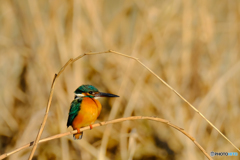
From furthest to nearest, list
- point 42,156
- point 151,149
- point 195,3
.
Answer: point 195,3
point 151,149
point 42,156

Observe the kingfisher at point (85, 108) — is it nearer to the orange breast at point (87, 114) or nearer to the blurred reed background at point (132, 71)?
the orange breast at point (87, 114)

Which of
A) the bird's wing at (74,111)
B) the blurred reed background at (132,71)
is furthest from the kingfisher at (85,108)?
the blurred reed background at (132,71)

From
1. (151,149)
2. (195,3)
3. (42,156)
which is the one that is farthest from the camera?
(195,3)

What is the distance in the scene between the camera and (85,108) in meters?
1.41

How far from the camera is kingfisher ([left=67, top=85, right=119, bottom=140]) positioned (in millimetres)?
1379

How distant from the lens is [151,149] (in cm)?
224

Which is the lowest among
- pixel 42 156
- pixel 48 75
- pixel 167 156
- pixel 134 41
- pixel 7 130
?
pixel 167 156

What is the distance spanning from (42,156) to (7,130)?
42 centimetres

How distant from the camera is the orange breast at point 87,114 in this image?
138 centimetres

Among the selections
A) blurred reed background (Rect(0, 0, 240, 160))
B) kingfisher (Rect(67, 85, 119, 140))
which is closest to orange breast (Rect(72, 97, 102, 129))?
kingfisher (Rect(67, 85, 119, 140))

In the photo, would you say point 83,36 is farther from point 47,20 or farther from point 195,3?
point 195,3

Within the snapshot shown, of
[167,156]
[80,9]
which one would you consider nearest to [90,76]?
[80,9]

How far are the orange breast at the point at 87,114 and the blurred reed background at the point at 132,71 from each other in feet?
2.14

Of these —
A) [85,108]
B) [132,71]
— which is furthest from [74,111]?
[132,71]
